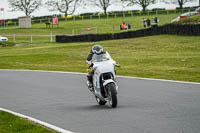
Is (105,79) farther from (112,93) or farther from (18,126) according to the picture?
(18,126)

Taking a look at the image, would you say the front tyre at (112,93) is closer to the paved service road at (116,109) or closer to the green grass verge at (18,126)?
the paved service road at (116,109)

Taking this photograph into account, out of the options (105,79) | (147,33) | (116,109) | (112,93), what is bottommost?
(116,109)

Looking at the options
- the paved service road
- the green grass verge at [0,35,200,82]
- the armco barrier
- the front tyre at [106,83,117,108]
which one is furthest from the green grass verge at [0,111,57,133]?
the armco barrier

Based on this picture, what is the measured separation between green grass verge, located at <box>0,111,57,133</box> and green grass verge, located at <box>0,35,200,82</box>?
308 inches

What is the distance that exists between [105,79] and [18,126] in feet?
9.35

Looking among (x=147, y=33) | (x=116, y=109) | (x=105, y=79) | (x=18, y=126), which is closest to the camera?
(x=18, y=126)

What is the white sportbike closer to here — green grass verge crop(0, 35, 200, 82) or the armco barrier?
green grass verge crop(0, 35, 200, 82)

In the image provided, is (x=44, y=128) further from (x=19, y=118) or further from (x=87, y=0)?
(x=87, y=0)

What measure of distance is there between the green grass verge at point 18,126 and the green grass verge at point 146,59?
25.7 ft

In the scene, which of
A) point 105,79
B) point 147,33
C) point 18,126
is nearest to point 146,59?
point 105,79

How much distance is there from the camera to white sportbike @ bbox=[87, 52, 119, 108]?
10258 mm

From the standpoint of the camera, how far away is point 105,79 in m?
10.6

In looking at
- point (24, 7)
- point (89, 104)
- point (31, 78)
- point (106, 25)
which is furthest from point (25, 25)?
point (89, 104)

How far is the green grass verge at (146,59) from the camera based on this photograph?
18.9 metres
